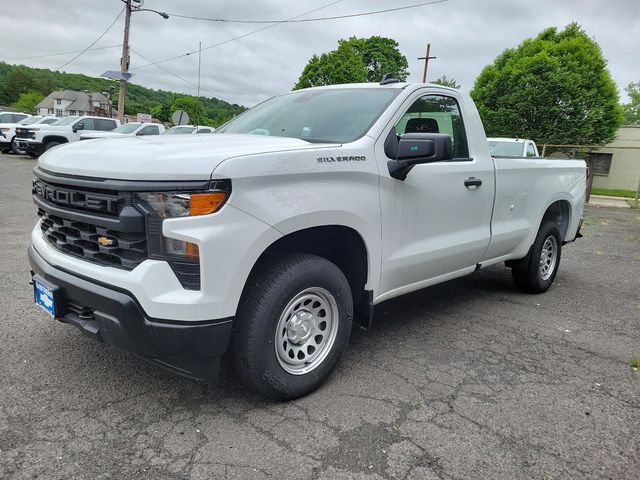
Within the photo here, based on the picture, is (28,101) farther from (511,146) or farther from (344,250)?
(344,250)

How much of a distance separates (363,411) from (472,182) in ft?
6.70

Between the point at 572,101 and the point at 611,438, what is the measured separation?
71.2 feet

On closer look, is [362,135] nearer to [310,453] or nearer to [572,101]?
[310,453]

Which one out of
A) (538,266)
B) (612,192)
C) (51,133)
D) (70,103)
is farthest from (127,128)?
(70,103)

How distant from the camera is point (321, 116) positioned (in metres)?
3.63

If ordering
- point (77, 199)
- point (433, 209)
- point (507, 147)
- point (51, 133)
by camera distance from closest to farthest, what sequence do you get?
point (77, 199)
point (433, 209)
point (507, 147)
point (51, 133)

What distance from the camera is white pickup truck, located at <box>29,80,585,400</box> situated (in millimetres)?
2330

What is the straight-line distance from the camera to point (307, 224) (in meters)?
2.74

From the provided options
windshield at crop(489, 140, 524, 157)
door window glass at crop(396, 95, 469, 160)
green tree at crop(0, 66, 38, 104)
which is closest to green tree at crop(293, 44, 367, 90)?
windshield at crop(489, 140, 524, 157)

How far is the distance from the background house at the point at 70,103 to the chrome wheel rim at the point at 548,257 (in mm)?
116152

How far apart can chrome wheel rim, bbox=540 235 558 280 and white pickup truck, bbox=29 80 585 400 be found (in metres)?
Result: 1.80

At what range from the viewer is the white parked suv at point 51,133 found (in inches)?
736

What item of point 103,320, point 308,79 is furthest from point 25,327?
point 308,79

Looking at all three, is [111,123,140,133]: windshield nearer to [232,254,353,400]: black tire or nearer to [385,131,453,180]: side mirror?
[385,131,453,180]: side mirror
